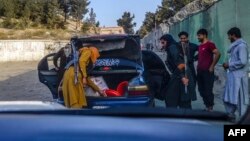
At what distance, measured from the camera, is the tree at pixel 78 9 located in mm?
94125

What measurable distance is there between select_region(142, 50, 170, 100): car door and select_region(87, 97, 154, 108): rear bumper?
0.46 meters

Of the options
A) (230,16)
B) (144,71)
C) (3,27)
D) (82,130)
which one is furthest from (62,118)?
(3,27)

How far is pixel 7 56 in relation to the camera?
52.5 meters

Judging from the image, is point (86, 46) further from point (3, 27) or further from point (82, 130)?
point (3, 27)

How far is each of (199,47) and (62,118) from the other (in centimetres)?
862

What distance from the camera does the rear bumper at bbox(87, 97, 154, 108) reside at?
9.88 metres

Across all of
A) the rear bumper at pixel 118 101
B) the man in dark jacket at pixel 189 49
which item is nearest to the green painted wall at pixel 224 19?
the man in dark jacket at pixel 189 49

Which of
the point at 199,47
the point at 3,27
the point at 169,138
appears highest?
the point at 3,27

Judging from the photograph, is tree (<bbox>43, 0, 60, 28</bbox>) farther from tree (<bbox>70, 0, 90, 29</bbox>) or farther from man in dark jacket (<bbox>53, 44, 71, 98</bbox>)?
man in dark jacket (<bbox>53, 44, 71, 98</bbox>)

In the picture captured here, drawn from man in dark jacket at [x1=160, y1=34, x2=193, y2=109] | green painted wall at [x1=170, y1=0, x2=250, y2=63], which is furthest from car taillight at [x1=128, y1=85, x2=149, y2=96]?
green painted wall at [x1=170, y1=0, x2=250, y2=63]

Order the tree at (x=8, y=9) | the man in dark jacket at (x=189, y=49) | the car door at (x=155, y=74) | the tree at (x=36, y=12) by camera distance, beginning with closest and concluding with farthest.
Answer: the man in dark jacket at (x=189, y=49), the car door at (x=155, y=74), the tree at (x=8, y=9), the tree at (x=36, y=12)

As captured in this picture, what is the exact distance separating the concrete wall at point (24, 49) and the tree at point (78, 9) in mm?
38026

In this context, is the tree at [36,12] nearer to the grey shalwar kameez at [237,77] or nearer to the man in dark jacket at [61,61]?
the man in dark jacket at [61,61]

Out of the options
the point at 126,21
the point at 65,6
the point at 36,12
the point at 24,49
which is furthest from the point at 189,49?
the point at 126,21
